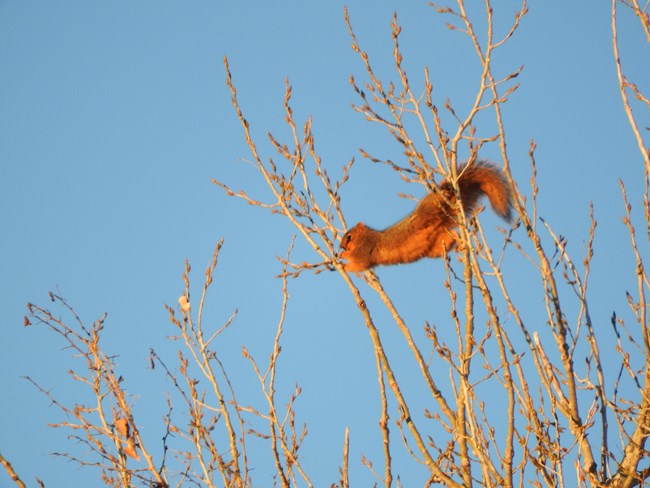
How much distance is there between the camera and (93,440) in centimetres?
313

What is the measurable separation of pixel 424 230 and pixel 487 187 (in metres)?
0.75

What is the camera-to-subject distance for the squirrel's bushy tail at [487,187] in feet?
18.5

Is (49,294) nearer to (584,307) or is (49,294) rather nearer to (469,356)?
(469,356)

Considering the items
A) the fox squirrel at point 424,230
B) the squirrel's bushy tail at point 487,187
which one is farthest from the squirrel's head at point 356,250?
the squirrel's bushy tail at point 487,187

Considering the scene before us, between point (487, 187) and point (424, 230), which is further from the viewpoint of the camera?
point (424, 230)

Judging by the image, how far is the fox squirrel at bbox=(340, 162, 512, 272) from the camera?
5680mm

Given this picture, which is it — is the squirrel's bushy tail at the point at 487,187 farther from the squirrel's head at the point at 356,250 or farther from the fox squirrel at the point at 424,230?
the squirrel's head at the point at 356,250

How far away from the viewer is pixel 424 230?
6227mm

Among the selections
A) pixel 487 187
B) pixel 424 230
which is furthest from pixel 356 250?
pixel 487 187

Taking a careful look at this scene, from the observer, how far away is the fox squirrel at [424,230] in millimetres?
5680

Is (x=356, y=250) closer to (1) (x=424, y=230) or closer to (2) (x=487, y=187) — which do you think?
(1) (x=424, y=230)

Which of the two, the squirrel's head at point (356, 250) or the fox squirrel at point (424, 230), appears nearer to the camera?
the fox squirrel at point (424, 230)

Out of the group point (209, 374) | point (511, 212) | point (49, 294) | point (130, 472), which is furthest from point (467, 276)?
point (511, 212)

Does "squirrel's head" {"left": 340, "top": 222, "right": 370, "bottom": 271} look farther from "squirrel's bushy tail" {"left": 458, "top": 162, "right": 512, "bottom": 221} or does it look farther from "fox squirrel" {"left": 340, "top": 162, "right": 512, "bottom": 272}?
"squirrel's bushy tail" {"left": 458, "top": 162, "right": 512, "bottom": 221}
